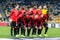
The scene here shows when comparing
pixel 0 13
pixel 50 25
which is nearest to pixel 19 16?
pixel 50 25

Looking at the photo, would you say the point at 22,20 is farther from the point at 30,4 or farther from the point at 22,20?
the point at 30,4

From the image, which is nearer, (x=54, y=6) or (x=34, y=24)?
(x=34, y=24)

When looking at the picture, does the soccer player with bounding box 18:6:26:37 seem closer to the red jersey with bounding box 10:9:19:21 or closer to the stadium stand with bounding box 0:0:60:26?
the red jersey with bounding box 10:9:19:21

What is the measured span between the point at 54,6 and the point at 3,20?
6844 mm

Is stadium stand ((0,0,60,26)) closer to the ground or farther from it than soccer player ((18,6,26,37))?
farther from it

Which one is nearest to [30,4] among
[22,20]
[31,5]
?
[31,5]

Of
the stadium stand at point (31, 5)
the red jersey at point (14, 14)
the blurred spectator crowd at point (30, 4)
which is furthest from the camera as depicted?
the blurred spectator crowd at point (30, 4)

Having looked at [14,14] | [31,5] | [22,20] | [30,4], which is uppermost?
[30,4]

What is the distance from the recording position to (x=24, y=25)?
16.0 metres

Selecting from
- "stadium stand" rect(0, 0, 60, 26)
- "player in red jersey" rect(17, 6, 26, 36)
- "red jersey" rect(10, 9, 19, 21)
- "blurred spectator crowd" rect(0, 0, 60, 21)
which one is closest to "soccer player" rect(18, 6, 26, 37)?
"player in red jersey" rect(17, 6, 26, 36)

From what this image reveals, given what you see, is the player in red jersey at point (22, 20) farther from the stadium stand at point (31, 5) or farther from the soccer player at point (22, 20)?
the stadium stand at point (31, 5)

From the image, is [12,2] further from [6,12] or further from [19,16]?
[19,16]

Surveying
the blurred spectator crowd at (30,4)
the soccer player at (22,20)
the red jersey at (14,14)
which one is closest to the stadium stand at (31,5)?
the blurred spectator crowd at (30,4)

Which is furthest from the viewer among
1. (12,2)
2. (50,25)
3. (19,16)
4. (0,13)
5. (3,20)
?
(12,2)
